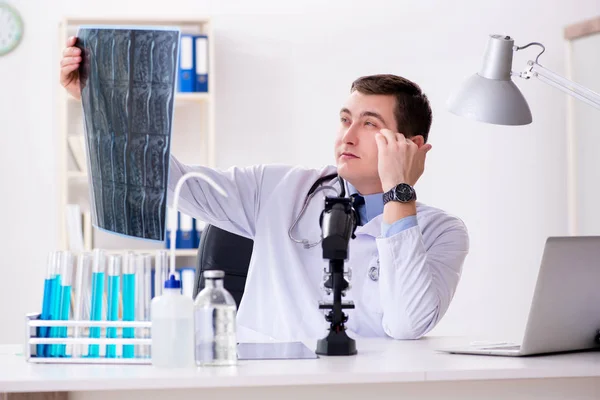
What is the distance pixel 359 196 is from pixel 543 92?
7.44ft

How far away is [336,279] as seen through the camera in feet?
4.65

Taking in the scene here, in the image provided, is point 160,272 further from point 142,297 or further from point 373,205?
point 373,205

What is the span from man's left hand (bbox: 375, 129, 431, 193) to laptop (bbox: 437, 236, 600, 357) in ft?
1.54

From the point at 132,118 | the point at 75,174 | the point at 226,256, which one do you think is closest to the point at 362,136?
the point at 226,256

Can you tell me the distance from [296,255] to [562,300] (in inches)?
32.3

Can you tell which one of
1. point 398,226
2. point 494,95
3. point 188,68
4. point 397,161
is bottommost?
point 398,226

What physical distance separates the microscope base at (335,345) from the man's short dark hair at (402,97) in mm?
895

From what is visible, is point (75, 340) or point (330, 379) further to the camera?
point (75, 340)

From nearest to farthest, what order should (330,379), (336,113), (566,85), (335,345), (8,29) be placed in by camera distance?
(330,379) → (335,345) → (566,85) → (8,29) → (336,113)

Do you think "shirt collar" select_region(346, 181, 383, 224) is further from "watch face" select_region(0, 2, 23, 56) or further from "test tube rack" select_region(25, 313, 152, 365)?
"watch face" select_region(0, 2, 23, 56)

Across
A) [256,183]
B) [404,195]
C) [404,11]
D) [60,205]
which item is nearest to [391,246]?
[404,195]

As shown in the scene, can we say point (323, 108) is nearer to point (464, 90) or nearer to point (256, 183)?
point (256, 183)

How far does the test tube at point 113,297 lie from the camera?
1.31m

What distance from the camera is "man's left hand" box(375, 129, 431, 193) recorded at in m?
1.83
